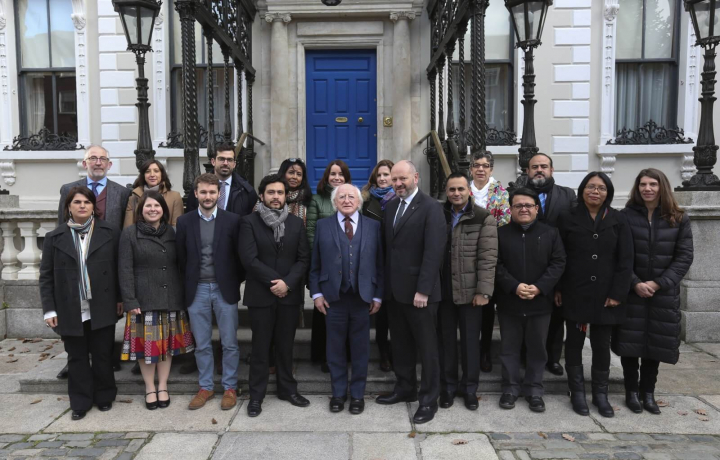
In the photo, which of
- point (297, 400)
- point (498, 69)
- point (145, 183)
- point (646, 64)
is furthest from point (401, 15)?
point (297, 400)

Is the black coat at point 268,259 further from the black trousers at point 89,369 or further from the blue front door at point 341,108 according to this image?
the blue front door at point 341,108

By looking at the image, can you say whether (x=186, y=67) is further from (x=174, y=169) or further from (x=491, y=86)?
(x=491, y=86)

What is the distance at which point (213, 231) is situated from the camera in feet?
14.8

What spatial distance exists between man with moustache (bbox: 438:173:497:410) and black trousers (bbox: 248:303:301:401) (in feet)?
4.10

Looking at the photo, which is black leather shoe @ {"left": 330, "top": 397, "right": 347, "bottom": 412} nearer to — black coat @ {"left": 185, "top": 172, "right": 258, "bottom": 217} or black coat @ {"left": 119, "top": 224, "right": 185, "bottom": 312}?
black coat @ {"left": 119, "top": 224, "right": 185, "bottom": 312}

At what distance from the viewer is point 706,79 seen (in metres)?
6.36

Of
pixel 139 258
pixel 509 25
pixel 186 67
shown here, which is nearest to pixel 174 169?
pixel 186 67

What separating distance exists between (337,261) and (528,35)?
132 inches

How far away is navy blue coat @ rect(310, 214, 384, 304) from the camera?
4.39 meters

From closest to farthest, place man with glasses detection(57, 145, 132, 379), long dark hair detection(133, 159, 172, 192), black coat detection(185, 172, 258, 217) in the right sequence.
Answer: man with glasses detection(57, 145, 132, 379), long dark hair detection(133, 159, 172, 192), black coat detection(185, 172, 258, 217)

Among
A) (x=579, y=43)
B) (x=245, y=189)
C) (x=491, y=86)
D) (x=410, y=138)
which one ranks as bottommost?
(x=245, y=189)

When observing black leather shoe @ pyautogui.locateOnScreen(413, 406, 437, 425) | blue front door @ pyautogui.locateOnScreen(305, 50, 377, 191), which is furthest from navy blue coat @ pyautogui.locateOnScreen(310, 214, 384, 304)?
blue front door @ pyautogui.locateOnScreen(305, 50, 377, 191)

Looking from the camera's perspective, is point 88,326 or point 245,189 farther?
point 245,189

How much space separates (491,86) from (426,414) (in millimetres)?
6577
